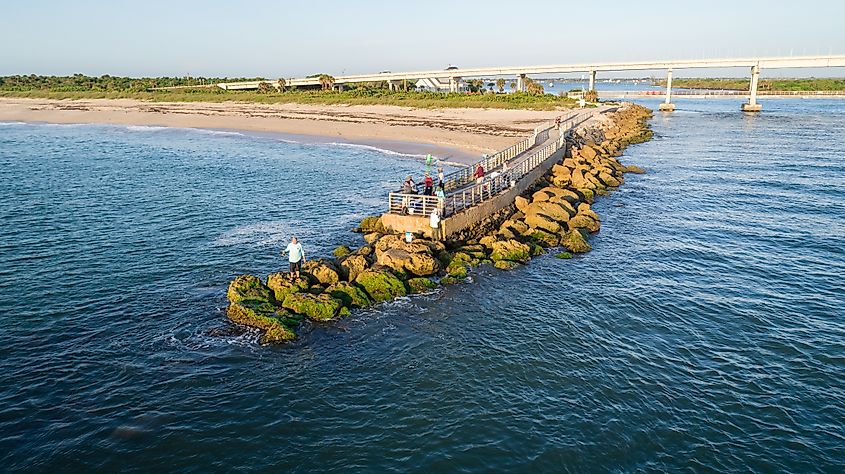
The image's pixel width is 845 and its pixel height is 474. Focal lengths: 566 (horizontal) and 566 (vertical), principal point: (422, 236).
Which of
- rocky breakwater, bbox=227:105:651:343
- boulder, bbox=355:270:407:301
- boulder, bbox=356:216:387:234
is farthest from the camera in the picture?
boulder, bbox=356:216:387:234

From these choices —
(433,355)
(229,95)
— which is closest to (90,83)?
(229,95)

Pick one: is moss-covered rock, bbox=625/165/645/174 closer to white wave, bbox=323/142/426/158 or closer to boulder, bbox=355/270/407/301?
white wave, bbox=323/142/426/158

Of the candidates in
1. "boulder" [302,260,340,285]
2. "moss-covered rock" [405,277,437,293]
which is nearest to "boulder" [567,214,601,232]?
"moss-covered rock" [405,277,437,293]

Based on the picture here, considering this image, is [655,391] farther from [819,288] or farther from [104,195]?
[104,195]

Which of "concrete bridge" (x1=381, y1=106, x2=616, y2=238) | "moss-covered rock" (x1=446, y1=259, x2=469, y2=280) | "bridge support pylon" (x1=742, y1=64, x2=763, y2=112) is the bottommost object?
"moss-covered rock" (x1=446, y1=259, x2=469, y2=280)

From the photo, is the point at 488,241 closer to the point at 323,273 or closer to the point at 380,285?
the point at 380,285

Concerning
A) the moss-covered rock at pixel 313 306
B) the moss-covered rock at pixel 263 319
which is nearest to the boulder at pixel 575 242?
the moss-covered rock at pixel 313 306

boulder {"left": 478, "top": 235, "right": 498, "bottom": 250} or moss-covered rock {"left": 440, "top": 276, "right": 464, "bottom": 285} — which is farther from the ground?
boulder {"left": 478, "top": 235, "right": 498, "bottom": 250}
